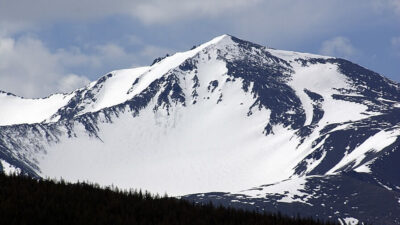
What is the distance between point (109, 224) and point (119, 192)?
5142 mm

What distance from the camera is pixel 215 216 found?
2627 cm

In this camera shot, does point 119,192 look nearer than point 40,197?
No

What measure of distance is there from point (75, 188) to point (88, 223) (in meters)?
4.97

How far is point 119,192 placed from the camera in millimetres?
28516

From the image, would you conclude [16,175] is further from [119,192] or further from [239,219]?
[239,219]

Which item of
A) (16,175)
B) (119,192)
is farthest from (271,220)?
(16,175)

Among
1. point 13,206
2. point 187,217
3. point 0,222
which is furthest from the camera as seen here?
point 187,217

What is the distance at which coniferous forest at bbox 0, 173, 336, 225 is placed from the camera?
77.0 feet

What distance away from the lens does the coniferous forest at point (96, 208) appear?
23.5 m

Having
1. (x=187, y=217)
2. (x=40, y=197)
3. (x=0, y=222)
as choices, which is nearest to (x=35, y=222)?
(x=0, y=222)

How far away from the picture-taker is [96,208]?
24922 millimetres

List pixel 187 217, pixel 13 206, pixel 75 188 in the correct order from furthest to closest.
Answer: pixel 75 188, pixel 187 217, pixel 13 206

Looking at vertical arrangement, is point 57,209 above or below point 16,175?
below

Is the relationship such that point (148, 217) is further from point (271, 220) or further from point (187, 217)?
point (271, 220)
